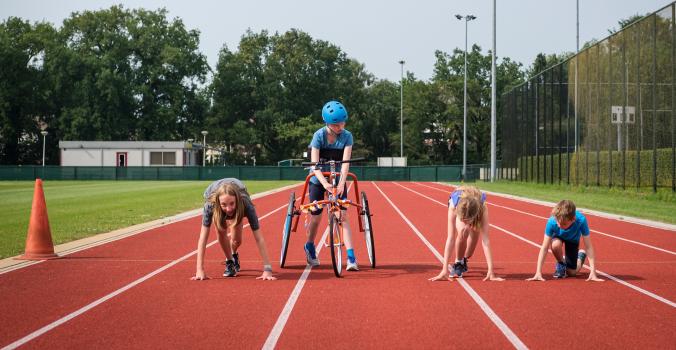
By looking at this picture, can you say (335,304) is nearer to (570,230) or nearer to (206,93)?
(570,230)

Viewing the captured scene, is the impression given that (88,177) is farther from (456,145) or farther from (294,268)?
(294,268)

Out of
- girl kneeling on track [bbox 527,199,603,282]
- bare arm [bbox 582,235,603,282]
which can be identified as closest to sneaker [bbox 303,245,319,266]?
girl kneeling on track [bbox 527,199,603,282]

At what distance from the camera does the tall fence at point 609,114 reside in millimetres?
25875

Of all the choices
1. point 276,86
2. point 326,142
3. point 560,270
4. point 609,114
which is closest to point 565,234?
point 560,270

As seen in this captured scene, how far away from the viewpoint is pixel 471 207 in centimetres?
795

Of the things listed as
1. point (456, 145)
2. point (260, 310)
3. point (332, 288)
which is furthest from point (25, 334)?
point (456, 145)

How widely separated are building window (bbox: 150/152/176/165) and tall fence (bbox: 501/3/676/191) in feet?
107

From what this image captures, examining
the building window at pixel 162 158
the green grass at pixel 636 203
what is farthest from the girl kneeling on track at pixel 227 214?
the building window at pixel 162 158

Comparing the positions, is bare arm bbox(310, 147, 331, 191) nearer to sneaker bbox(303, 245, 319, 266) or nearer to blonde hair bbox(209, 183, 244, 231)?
blonde hair bbox(209, 183, 244, 231)

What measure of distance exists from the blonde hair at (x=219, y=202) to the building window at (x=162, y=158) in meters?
61.5

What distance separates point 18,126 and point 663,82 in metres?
65.1

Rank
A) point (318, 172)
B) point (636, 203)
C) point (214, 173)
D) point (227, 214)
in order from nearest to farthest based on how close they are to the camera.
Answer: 1. point (227, 214)
2. point (318, 172)
3. point (636, 203)
4. point (214, 173)

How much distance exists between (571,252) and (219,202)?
3939 mm

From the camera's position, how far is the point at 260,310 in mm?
6836
